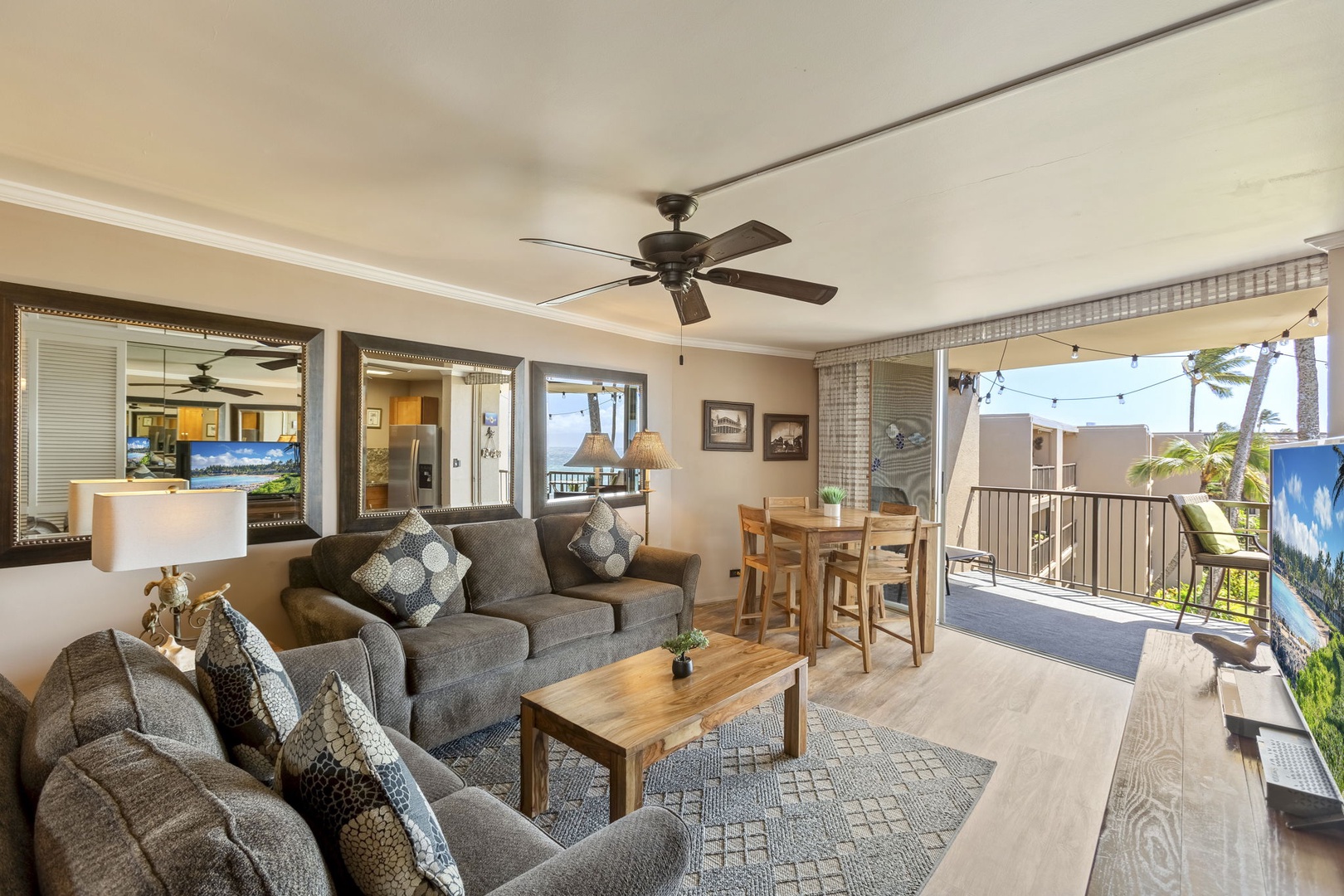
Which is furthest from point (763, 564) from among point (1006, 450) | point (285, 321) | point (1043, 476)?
point (1043, 476)

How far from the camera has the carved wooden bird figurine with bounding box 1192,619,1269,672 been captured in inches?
84.4

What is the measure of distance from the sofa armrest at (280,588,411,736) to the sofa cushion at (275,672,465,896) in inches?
55.7

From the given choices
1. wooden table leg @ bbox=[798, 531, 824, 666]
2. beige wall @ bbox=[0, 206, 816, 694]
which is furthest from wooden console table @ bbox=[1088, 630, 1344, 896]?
beige wall @ bbox=[0, 206, 816, 694]

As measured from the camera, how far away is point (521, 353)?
4055 millimetres

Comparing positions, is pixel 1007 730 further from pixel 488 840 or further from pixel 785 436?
pixel 785 436

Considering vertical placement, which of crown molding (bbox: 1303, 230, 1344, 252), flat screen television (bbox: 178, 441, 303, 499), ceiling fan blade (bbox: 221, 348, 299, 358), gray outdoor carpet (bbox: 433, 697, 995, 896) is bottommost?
gray outdoor carpet (bbox: 433, 697, 995, 896)

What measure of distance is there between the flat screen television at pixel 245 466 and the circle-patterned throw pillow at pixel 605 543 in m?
1.60

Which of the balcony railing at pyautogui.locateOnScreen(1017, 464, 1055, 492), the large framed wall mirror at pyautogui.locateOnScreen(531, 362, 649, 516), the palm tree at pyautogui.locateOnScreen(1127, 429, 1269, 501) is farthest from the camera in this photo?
the balcony railing at pyautogui.locateOnScreen(1017, 464, 1055, 492)

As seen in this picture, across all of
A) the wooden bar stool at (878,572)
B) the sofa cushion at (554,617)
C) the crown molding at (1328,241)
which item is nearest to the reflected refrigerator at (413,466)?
the sofa cushion at (554,617)

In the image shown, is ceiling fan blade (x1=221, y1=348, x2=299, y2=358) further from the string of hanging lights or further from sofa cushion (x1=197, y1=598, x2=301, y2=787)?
the string of hanging lights

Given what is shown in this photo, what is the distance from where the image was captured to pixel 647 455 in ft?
13.1

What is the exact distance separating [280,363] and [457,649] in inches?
68.3

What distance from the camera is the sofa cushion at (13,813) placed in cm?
72

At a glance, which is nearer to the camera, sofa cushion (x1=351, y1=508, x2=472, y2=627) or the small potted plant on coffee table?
the small potted plant on coffee table
